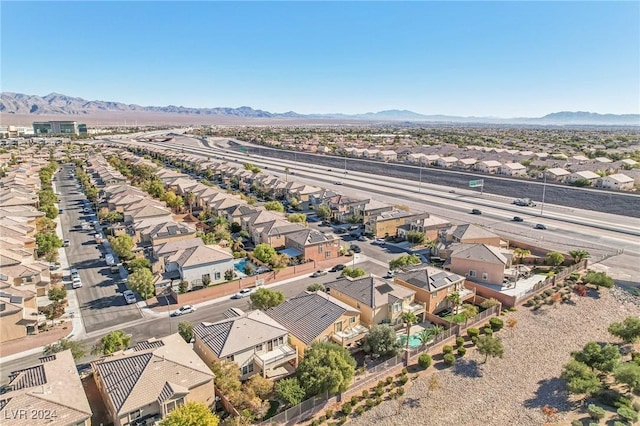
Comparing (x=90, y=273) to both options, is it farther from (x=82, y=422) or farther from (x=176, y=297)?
(x=82, y=422)

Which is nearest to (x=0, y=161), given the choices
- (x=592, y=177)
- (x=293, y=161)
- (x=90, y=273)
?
(x=293, y=161)

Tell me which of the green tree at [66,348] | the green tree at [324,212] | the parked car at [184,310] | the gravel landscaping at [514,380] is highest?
the green tree at [324,212]

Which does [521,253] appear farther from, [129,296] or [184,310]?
[129,296]

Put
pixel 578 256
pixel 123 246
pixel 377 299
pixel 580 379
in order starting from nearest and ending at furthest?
pixel 580 379 < pixel 377 299 < pixel 578 256 < pixel 123 246

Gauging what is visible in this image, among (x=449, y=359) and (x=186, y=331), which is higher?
(x=186, y=331)

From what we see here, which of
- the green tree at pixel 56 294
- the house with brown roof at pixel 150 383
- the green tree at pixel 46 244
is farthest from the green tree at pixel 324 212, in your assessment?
the house with brown roof at pixel 150 383

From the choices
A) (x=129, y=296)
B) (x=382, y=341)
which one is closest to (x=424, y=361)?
(x=382, y=341)

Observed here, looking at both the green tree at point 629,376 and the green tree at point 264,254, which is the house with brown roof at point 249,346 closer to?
the green tree at point 264,254
